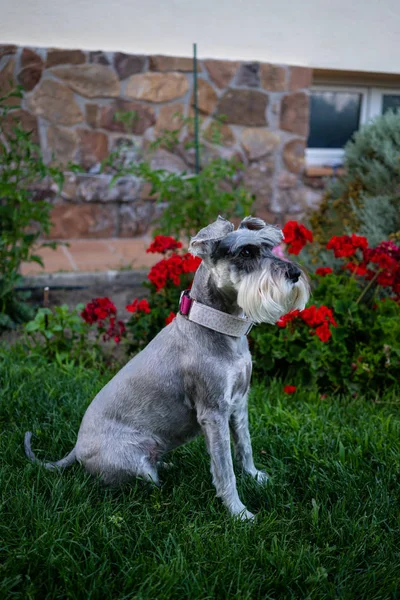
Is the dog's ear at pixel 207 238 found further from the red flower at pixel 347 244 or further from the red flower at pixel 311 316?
the red flower at pixel 347 244

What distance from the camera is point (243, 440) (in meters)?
2.63

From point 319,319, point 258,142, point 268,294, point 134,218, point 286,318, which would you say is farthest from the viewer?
point 258,142

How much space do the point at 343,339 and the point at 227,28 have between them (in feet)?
13.3

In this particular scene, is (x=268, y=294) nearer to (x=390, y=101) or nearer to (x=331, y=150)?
(x=331, y=150)

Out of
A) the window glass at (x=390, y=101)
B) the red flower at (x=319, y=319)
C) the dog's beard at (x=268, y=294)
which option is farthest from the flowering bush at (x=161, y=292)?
the window glass at (x=390, y=101)

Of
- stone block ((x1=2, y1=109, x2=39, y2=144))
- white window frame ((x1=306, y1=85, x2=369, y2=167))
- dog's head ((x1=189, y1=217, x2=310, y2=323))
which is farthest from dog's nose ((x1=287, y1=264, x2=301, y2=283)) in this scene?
white window frame ((x1=306, y1=85, x2=369, y2=167))

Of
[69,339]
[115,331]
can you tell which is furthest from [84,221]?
[115,331]

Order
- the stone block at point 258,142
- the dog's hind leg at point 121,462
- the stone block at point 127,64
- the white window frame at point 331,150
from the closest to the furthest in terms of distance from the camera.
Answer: the dog's hind leg at point 121,462 → the stone block at point 127,64 → the stone block at point 258,142 → the white window frame at point 331,150

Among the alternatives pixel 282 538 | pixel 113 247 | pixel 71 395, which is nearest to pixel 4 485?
pixel 71 395

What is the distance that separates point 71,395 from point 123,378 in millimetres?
1043

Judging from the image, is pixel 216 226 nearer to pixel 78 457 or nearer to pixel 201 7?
pixel 78 457

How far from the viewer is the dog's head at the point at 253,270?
2.09 m

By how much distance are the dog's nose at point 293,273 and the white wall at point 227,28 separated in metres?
4.84

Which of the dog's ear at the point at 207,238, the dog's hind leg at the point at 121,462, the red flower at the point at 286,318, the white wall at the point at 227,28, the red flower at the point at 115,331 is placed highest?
the white wall at the point at 227,28
